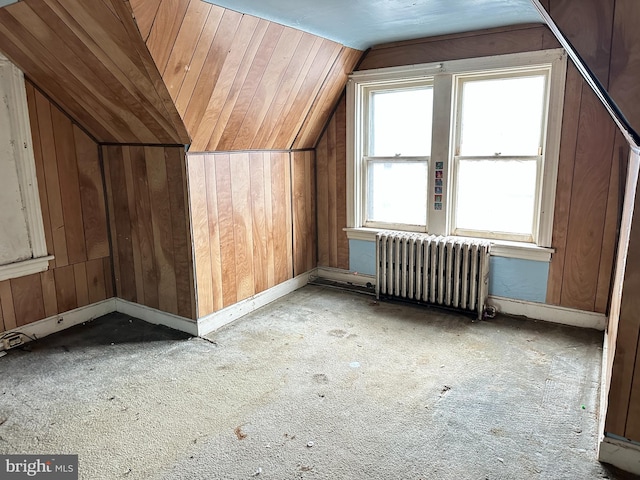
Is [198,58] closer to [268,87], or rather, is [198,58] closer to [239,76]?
[239,76]

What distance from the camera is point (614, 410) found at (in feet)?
6.25

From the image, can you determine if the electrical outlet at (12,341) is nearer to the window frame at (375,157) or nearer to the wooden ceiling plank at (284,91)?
the wooden ceiling plank at (284,91)

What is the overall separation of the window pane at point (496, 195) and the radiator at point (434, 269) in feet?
0.80

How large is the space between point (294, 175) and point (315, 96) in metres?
0.74

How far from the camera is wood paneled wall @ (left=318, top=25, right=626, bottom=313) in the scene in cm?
303

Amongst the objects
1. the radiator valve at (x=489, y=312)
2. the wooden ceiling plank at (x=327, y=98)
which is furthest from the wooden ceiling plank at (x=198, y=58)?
the radiator valve at (x=489, y=312)

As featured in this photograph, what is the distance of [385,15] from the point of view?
2859 millimetres

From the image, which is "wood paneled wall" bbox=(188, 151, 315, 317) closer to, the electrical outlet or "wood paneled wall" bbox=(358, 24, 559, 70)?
"wood paneled wall" bbox=(358, 24, 559, 70)

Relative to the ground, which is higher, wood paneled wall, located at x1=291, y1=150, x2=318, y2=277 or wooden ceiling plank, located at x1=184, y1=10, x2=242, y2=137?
wooden ceiling plank, located at x1=184, y1=10, x2=242, y2=137

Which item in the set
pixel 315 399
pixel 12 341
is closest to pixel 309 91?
pixel 315 399

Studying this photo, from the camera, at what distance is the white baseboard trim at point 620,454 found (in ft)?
6.22

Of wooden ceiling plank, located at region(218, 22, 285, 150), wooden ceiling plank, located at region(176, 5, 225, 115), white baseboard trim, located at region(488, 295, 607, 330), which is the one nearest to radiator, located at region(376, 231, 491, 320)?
white baseboard trim, located at region(488, 295, 607, 330)

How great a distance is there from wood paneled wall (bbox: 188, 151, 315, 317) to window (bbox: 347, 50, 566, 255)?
1.67ft

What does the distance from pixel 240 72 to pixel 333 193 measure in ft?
5.59
